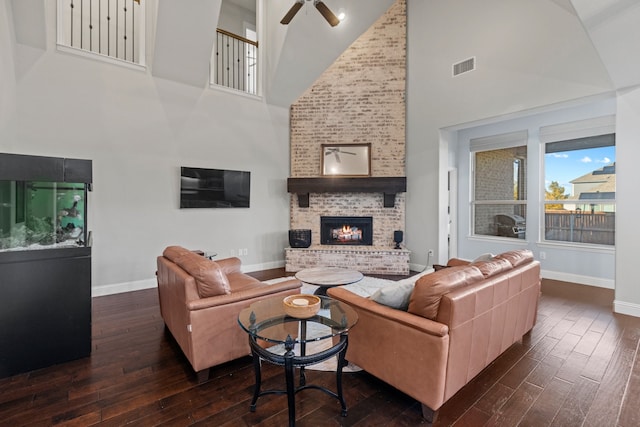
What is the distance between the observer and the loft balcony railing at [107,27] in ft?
15.4

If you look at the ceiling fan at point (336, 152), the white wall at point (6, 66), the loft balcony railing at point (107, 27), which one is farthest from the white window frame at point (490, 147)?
the white wall at point (6, 66)

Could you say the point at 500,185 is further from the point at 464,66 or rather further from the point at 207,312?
the point at 207,312

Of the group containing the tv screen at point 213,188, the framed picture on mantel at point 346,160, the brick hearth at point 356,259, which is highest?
the framed picture on mantel at point 346,160

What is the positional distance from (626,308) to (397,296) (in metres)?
3.52

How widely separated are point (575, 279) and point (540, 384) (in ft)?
12.4

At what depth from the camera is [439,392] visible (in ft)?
5.90

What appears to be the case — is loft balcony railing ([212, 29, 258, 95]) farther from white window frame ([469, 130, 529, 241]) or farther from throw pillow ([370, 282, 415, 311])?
throw pillow ([370, 282, 415, 311])

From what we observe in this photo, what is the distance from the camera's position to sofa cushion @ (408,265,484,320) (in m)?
1.85

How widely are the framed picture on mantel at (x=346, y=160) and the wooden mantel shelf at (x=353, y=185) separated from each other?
11.8 inches

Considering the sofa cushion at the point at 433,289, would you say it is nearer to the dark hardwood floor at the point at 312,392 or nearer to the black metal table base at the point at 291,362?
the black metal table base at the point at 291,362

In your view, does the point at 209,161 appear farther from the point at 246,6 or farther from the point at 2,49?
the point at 246,6

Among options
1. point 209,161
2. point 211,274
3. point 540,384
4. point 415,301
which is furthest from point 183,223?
point 540,384

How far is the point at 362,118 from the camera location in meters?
6.06

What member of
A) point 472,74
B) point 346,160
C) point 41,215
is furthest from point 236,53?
point 41,215
